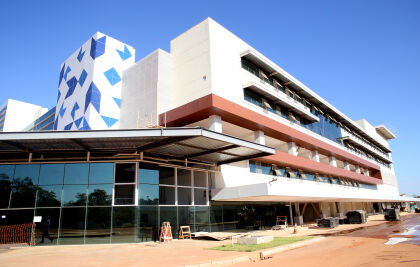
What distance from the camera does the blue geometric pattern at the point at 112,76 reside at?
126 feet

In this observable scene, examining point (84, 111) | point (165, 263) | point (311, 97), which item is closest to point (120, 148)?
point (165, 263)

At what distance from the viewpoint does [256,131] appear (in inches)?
1253

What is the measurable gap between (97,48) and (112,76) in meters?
4.63

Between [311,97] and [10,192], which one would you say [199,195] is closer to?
[10,192]

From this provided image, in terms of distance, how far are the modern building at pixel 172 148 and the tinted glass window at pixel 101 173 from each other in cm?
7

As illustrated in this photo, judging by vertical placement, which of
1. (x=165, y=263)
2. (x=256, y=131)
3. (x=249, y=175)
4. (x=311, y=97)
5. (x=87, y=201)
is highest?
(x=311, y=97)

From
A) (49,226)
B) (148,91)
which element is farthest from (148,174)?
(148,91)

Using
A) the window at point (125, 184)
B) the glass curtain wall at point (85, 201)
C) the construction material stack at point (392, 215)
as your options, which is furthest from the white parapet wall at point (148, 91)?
the construction material stack at point (392, 215)

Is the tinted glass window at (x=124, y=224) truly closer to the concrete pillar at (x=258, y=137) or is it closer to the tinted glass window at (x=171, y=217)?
the tinted glass window at (x=171, y=217)

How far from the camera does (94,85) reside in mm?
37656

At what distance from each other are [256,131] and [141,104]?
12.9 meters

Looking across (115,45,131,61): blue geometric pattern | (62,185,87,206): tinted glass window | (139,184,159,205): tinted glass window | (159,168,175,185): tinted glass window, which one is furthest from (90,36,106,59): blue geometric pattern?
(139,184,159,205): tinted glass window

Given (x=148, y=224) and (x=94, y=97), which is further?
(x=94, y=97)

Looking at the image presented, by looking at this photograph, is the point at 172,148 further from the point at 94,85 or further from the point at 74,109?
the point at 74,109
